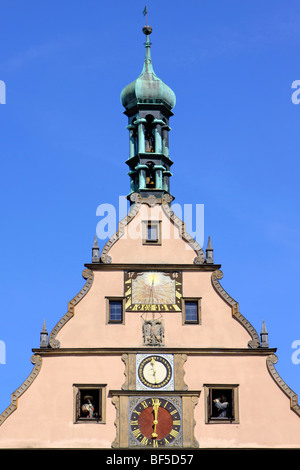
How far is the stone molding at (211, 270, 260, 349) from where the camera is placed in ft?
105

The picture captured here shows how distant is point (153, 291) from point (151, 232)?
5.87ft

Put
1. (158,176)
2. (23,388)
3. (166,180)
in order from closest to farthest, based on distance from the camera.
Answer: (23,388) < (158,176) < (166,180)

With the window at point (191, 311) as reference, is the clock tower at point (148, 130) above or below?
above

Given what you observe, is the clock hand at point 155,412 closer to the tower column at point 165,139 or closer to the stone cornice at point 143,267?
the stone cornice at point 143,267

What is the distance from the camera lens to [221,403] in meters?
31.4

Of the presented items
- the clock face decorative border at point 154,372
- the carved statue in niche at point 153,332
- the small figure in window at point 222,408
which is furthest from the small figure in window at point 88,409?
the small figure in window at point 222,408

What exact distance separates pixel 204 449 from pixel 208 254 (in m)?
5.15

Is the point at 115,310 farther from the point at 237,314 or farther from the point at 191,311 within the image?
the point at 237,314

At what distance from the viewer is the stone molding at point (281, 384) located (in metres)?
31.5

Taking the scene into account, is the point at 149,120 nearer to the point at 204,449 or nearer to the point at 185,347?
the point at 185,347

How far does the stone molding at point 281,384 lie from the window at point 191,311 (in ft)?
6.67

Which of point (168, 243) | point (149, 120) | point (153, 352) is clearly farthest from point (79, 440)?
point (149, 120)

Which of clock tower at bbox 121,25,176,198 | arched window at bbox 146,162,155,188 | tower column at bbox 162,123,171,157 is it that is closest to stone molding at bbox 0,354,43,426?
clock tower at bbox 121,25,176,198

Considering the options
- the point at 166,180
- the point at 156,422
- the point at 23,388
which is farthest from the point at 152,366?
the point at 166,180
